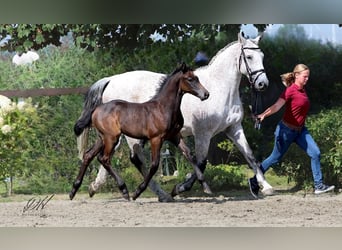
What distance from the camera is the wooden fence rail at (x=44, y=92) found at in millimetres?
7875

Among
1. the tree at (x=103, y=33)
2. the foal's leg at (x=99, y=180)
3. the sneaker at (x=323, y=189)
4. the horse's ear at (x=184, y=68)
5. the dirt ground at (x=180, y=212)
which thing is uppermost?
the tree at (x=103, y=33)

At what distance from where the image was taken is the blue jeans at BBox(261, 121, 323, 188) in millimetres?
7691

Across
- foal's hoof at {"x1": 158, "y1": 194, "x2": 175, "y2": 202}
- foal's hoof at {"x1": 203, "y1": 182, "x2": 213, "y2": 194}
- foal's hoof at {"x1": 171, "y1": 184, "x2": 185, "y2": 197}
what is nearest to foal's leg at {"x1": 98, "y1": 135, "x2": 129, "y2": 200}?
foal's hoof at {"x1": 158, "y1": 194, "x2": 175, "y2": 202}

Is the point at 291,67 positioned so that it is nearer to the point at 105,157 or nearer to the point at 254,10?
the point at 254,10

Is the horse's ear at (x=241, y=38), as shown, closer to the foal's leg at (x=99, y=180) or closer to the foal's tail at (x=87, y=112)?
the foal's tail at (x=87, y=112)

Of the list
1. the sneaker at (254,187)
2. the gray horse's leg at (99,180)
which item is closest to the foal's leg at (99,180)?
the gray horse's leg at (99,180)

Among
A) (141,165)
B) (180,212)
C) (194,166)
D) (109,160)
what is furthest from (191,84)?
(180,212)

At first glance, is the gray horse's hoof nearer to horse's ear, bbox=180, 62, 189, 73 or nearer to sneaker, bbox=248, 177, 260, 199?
sneaker, bbox=248, 177, 260, 199

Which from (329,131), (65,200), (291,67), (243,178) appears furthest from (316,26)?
(65,200)

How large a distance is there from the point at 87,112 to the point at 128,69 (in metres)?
0.57

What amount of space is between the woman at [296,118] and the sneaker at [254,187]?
136 millimetres

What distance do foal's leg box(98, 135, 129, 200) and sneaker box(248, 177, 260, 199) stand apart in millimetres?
1138

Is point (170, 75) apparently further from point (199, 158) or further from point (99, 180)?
point (99, 180)

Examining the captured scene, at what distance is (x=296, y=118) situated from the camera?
25.2 ft
